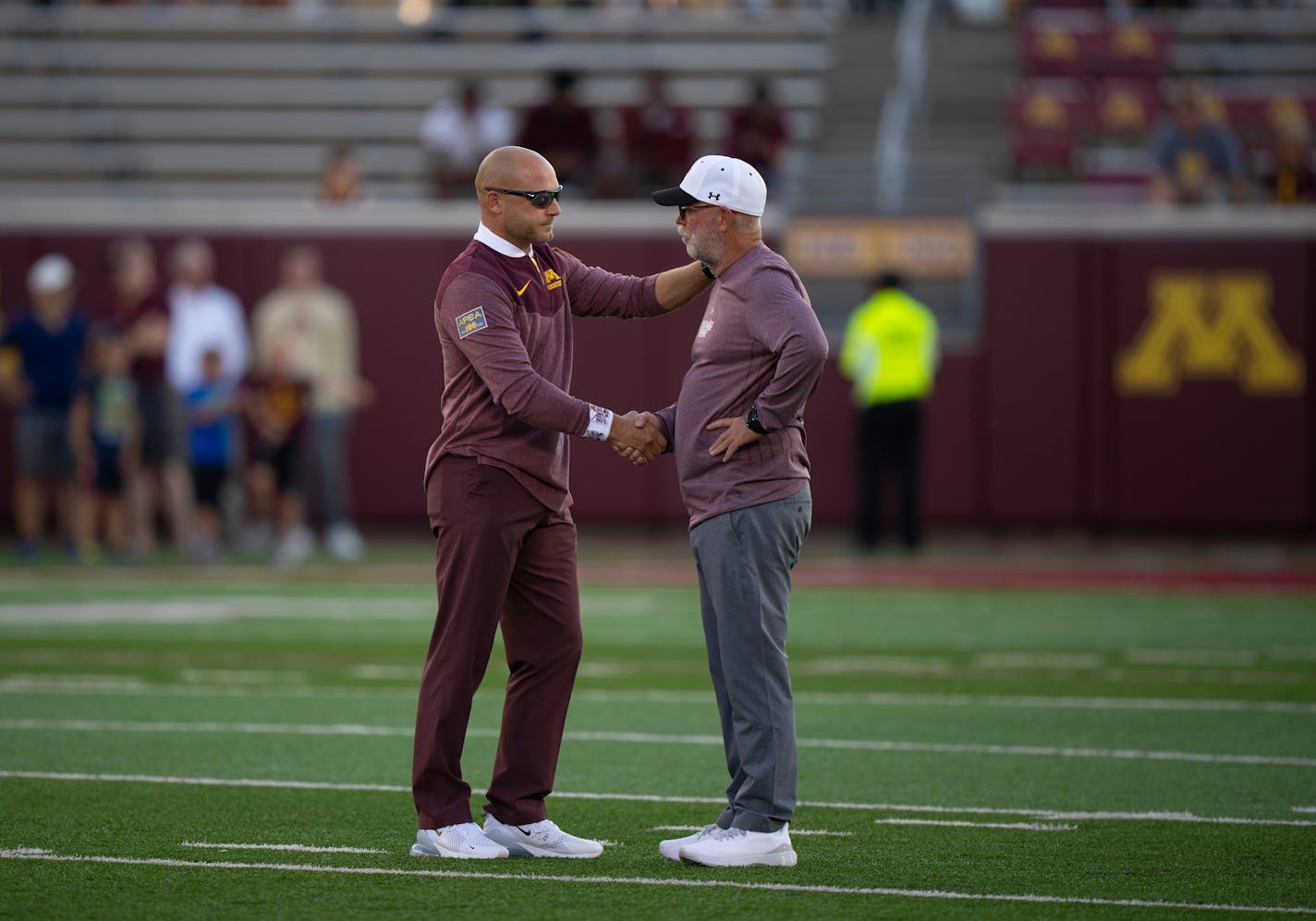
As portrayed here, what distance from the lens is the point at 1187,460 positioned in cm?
1988

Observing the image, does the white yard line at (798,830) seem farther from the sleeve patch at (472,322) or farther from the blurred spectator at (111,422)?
the blurred spectator at (111,422)

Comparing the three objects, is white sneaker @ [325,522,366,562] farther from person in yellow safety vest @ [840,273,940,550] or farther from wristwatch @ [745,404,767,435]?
wristwatch @ [745,404,767,435]

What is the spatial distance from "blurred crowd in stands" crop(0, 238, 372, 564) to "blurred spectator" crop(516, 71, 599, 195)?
3.23 meters

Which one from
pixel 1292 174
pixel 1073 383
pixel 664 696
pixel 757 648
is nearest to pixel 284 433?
pixel 1073 383

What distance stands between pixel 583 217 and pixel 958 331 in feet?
12.6

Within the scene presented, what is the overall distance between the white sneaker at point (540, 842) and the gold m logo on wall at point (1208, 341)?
14054mm

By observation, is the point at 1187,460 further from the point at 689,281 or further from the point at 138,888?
the point at 138,888

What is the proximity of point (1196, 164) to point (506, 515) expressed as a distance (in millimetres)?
14875

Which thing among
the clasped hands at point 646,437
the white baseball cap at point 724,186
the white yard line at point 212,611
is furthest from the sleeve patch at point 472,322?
the white yard line at point 212,611

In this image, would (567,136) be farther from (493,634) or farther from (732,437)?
(732,437)

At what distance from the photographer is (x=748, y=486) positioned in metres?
6.66

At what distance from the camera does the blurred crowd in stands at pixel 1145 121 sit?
20.3 metres

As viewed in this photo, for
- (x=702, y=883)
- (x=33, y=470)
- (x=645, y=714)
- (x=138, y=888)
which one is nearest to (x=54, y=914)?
(x=138, y=888)

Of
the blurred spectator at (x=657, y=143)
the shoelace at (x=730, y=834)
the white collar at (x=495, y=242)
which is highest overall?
the blurred spectator at (x=657, y=143)
